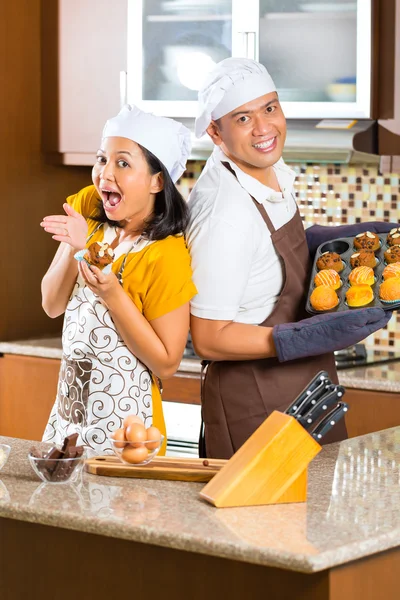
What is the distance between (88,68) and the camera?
140 inches

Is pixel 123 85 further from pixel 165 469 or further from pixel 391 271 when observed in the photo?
pixel 165 469

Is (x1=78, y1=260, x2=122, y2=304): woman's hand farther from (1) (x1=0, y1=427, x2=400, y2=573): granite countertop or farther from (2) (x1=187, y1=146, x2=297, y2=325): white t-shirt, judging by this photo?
(1) (x1=0, y1=427, x2=400, y2=573): granite countertop

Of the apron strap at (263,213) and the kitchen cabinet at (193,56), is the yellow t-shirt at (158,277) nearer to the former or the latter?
the apron strap at (263,213)

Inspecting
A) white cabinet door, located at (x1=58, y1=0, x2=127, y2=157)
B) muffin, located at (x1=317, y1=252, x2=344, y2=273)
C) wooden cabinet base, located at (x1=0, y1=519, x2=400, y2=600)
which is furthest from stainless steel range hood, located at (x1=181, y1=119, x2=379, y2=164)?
wooden cabinet base, located at (x1=0, y1=519, x2=400, y2=600)

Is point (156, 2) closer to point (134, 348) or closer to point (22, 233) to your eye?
point (22, 233)

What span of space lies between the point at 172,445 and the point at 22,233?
99 cm

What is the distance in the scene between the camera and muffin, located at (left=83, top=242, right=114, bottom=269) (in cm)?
192

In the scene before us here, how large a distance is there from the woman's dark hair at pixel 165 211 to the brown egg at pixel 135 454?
0.57m

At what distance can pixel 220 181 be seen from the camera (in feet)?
7.00

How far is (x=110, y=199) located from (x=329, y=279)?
1.65 ft

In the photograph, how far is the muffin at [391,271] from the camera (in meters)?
2.13

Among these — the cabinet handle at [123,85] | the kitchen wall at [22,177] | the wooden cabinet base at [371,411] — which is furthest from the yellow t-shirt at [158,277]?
the kitchen wall at [22,177]

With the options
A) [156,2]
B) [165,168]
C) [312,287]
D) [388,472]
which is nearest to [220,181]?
[165,168]

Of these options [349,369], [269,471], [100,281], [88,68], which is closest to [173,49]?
[88,68]
